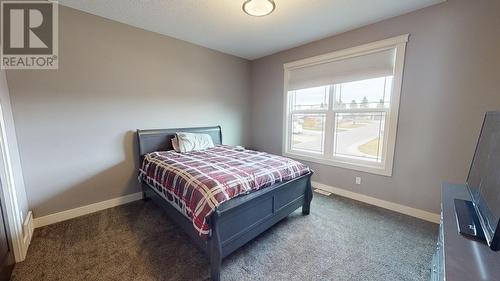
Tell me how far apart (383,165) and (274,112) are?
6.94 feet

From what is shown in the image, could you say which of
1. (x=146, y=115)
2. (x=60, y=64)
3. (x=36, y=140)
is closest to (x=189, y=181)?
(x=146, y=115)

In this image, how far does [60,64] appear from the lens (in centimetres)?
235

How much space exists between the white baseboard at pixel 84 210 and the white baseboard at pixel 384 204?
9.92ft

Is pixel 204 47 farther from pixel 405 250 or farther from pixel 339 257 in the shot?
pixel 405 250

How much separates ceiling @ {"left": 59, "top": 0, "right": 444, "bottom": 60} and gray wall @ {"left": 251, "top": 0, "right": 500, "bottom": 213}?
0.81 ft

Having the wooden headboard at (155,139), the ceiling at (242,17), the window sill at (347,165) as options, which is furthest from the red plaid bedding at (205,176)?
the ceiling at (242,17)

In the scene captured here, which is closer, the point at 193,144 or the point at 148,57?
the point at 148,57

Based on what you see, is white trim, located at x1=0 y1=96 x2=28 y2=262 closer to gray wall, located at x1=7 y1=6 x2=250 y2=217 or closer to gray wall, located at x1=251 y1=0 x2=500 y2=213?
gray wall, located at x1=7 y1=6 x2=250 y2=217

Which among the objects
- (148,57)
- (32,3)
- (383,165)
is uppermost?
(32,3)

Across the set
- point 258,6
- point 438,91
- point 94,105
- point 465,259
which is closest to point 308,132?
point 438,91

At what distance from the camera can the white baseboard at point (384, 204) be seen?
2.45 meters

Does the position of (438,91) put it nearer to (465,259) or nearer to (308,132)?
(308,132)
